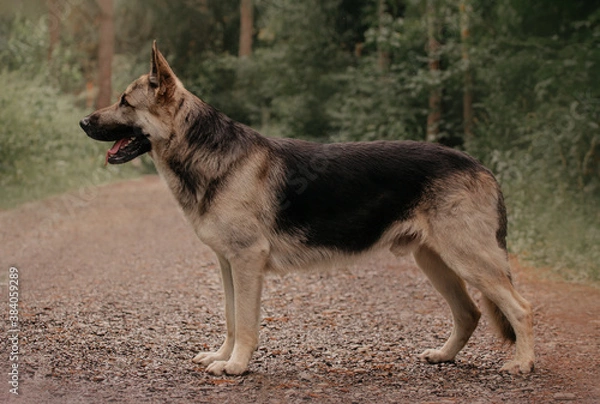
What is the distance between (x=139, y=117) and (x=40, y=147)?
49.0ft

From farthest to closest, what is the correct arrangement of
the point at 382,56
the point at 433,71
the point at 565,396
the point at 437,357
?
the point at 382,56
the point at 433,71
the point at 437,357
the point at 565,396

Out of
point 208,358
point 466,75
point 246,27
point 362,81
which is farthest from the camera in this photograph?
point 246,27

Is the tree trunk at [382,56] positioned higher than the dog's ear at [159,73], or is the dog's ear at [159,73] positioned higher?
the dog's ear at [159,73]

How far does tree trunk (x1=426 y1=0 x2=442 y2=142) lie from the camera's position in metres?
14.2

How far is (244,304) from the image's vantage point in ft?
16.4

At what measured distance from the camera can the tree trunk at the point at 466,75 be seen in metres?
13.3

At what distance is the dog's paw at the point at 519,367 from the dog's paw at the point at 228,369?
5.98ft

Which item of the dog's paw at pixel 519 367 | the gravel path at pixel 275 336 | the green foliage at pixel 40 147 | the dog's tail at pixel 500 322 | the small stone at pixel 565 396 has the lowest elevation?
the green foliage at pixel 40 147

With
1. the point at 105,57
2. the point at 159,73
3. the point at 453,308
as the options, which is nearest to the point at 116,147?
the point at 159,73

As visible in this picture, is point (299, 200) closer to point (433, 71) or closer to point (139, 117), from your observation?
point (139, 117)

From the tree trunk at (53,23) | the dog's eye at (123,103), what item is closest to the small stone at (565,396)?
the dog's eye at (123,103)

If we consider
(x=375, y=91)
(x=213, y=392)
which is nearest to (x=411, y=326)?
(x=213, y=392)

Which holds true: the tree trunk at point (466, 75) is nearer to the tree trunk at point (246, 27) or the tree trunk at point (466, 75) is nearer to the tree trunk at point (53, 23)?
the tree trunk at point (246, 27)

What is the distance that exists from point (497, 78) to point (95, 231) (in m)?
7.48
